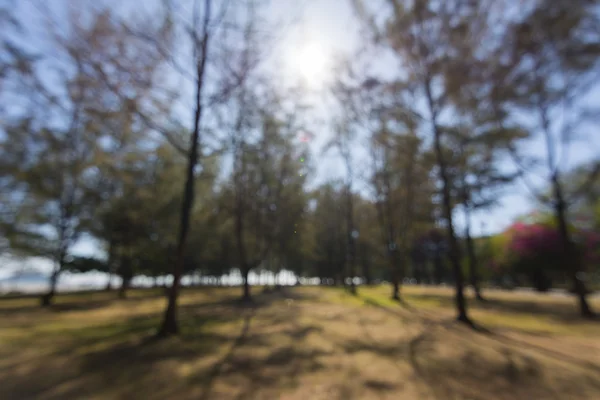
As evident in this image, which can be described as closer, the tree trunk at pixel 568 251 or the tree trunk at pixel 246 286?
the tree trunk at pixel 568 251

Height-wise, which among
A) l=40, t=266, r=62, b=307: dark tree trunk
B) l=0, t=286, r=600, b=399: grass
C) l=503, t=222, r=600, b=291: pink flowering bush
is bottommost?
l=0, t=286, r=600, b=399: grass

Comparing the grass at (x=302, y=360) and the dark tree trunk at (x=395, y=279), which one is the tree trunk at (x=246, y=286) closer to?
the grass at (x=302, y=360)

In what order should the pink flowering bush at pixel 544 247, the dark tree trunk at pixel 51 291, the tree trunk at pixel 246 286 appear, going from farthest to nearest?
the pink flowering bush at pixel 544 247
the tree trunk at pixel 246 286
the dark tree trunk at pixel 51 291

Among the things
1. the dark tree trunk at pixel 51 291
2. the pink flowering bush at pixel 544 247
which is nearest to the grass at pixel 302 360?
the dark tree trunk at pixel 51 291

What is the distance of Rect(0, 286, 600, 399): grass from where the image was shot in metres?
5.22

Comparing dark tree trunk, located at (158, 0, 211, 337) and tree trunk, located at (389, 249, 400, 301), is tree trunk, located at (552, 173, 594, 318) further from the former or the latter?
dark tree trunk, located at (158, 0, 211, 337)

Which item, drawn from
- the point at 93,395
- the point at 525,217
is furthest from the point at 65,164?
the point at 525,217

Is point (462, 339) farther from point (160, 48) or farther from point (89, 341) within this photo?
point (160, 48)

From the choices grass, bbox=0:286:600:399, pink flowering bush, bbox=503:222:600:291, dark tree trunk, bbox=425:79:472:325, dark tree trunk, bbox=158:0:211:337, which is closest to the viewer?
grass, bbox=0:286:600:399

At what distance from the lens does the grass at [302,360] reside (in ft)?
17.1

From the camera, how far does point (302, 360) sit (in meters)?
6.81

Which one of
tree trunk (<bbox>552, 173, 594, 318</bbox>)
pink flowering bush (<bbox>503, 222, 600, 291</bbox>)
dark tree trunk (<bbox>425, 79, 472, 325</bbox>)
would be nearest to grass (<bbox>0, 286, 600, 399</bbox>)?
dark tree trunk (<bbox>425, 79, 472, 325</bbox>)

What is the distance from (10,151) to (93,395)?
61.8 ft

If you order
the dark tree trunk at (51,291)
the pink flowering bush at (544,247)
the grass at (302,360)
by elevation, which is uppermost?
the pink flowering bush at (544,247)
